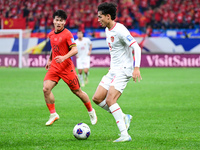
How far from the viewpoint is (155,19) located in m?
30.6

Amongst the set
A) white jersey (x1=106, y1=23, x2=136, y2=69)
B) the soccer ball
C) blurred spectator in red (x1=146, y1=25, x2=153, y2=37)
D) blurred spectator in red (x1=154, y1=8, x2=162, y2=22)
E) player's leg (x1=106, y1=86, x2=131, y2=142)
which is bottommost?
blurred spectator in red (x1=146, y1=25, x2=153, y2=37)

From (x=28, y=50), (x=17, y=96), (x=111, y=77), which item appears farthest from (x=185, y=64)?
(x=111, y=77)

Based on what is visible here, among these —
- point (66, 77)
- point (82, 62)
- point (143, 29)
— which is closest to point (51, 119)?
point (66, 77)

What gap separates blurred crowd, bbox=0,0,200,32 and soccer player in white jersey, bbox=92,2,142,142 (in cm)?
2318

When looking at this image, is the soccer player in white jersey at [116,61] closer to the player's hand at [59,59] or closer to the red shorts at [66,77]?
the player's hand at [59,59]

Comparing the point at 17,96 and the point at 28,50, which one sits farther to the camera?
the point at 28,50

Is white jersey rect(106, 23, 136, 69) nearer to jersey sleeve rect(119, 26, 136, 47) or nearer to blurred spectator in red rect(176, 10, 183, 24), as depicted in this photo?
jersey sleeve rect(119, 26, 136, 47)

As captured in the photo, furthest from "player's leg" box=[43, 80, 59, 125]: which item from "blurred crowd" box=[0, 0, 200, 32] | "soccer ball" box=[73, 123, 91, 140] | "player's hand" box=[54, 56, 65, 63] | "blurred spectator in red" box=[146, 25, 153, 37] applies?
"blurred crowd" box=[0, 0, 200, 32]

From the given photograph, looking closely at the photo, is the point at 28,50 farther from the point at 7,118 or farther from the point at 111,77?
the point at 111,77

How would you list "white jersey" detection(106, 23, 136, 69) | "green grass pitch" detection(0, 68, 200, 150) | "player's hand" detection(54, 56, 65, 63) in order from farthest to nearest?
1. "player's hand" detection(54, 56, 65, 63)
2. "white jersey" detection(106, 23, 136, 69)
3. "green grass pitch" detection(0, 68, 200, 150)

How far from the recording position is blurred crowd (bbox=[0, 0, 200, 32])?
2964cm

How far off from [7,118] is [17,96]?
4316 mm

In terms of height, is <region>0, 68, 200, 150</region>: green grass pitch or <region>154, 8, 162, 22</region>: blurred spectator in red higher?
<region>154, 8, 162, 22</region>: blurred spectator in red

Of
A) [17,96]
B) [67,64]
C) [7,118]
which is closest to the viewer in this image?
[67,64]
